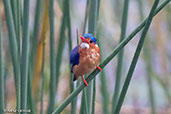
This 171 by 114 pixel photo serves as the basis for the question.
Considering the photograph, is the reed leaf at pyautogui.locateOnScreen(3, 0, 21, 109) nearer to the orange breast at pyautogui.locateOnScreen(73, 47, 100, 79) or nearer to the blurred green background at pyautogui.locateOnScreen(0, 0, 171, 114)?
the blurred green background at pyautogui.locateOnScreen(0, 0, 171, 114)

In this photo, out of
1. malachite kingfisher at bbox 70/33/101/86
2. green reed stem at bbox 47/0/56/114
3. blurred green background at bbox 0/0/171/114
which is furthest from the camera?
blurred green background at bbox 0/0/171/114

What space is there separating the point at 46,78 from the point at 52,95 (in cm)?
72

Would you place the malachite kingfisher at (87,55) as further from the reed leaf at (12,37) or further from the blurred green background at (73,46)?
the reed leaf at (12,37)

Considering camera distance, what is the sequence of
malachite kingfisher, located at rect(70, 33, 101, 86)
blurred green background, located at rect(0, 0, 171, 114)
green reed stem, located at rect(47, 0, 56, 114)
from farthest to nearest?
1. blurred green background, located at rect(0, 0, 171, 114)
2. green reed stem, located at rect(47, 0, 56, 114)
3. malachite kingfisher, located at rect(70, 33, 101, 86)

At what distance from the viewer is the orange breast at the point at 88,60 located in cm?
73

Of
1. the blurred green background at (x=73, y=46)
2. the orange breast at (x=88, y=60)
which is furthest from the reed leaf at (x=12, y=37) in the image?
the orange breast at (x=88, y=60)

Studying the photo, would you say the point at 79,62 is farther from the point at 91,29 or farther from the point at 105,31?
the point at 105,31

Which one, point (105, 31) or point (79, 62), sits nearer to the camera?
point (79, 62)

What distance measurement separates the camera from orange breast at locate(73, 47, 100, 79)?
0.73 meters

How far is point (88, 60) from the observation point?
0.73 meters

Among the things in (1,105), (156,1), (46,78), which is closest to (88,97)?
(1,105)

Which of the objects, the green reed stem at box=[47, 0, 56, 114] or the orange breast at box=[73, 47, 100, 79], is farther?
the green reed stem at box=[47, 0, 56, 114]

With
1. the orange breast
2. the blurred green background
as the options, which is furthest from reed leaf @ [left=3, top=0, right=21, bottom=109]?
the orange breast

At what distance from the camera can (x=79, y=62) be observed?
75cm
